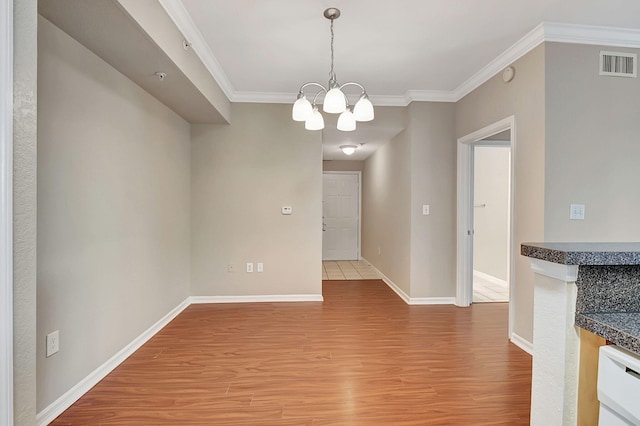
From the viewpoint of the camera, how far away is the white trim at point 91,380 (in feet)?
5.85

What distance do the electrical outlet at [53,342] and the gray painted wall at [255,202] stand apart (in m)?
2.11

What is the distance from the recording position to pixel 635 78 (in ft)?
8.25

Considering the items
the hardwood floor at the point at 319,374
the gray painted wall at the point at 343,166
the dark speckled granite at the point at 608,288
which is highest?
the gray painted wall at the point at 343,166

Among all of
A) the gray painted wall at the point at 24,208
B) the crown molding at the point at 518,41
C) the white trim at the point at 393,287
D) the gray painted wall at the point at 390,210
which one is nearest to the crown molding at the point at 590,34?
the crown molding at the point at 518,41

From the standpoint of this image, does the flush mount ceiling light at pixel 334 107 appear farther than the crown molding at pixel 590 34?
No

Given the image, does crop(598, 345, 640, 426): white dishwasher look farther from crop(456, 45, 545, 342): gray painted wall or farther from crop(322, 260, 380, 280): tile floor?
crop(322, 260, 380, 280): tile floor

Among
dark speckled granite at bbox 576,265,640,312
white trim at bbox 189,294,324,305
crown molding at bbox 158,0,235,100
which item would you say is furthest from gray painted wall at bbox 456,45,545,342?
crown molding at bbox 158,0,235,100

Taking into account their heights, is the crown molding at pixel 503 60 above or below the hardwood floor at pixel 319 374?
above

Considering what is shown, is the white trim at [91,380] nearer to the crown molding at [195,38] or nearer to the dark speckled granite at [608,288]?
the crown molding at [195,38]

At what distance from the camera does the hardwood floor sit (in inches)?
73.1

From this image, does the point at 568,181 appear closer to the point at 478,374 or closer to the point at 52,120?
the point at 478,374

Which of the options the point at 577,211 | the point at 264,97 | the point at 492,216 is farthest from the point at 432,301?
the point at 264,97

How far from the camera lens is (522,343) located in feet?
8.96
